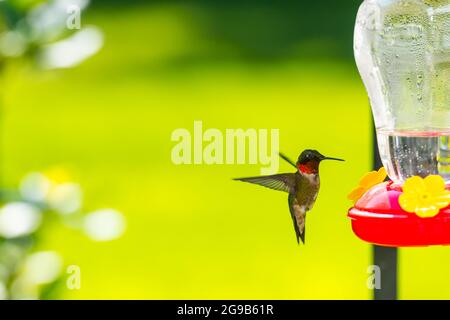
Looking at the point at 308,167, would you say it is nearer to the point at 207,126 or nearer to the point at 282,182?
the point at 282,182

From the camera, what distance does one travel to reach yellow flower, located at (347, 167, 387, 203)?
1370 mm

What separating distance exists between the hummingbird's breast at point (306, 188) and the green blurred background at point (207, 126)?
6.59 feet

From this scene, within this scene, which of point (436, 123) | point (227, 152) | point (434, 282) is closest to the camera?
point (436, 123)

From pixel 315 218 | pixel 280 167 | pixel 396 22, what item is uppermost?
pixel 396 22

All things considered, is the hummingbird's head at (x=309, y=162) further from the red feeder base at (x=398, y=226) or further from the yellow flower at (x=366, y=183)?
the red feeder base at (x=398, y=226)

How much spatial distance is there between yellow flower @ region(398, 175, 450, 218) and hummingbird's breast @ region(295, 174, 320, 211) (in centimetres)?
70

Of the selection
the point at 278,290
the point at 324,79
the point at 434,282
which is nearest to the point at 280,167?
the point at 278,290

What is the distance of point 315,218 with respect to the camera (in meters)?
4.52

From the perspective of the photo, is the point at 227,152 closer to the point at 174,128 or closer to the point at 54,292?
the point at 174,128

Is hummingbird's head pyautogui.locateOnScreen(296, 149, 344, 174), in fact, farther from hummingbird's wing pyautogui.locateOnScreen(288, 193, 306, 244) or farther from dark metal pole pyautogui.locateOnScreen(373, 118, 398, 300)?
dark metal pole pyautogui.locateOnScreen(373, 118, 398, 300)

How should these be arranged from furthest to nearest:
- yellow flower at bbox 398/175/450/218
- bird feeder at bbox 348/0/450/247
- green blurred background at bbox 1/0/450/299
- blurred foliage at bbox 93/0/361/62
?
1. blurred foliage at bbox 93/0/361/62
2. green blurred background at bbox 1/0/450/299
3. bird feeder at bbox 348/0/450/247
4. yellow flower at bbox 398/175/450/218

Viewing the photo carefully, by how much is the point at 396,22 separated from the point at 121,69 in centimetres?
407

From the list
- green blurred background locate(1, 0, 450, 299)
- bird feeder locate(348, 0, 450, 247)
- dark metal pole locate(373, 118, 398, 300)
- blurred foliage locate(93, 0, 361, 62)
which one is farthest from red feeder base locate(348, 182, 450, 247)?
blurred foliage locate(93, 0, 361, 62)

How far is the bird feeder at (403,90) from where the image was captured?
1315 mm
